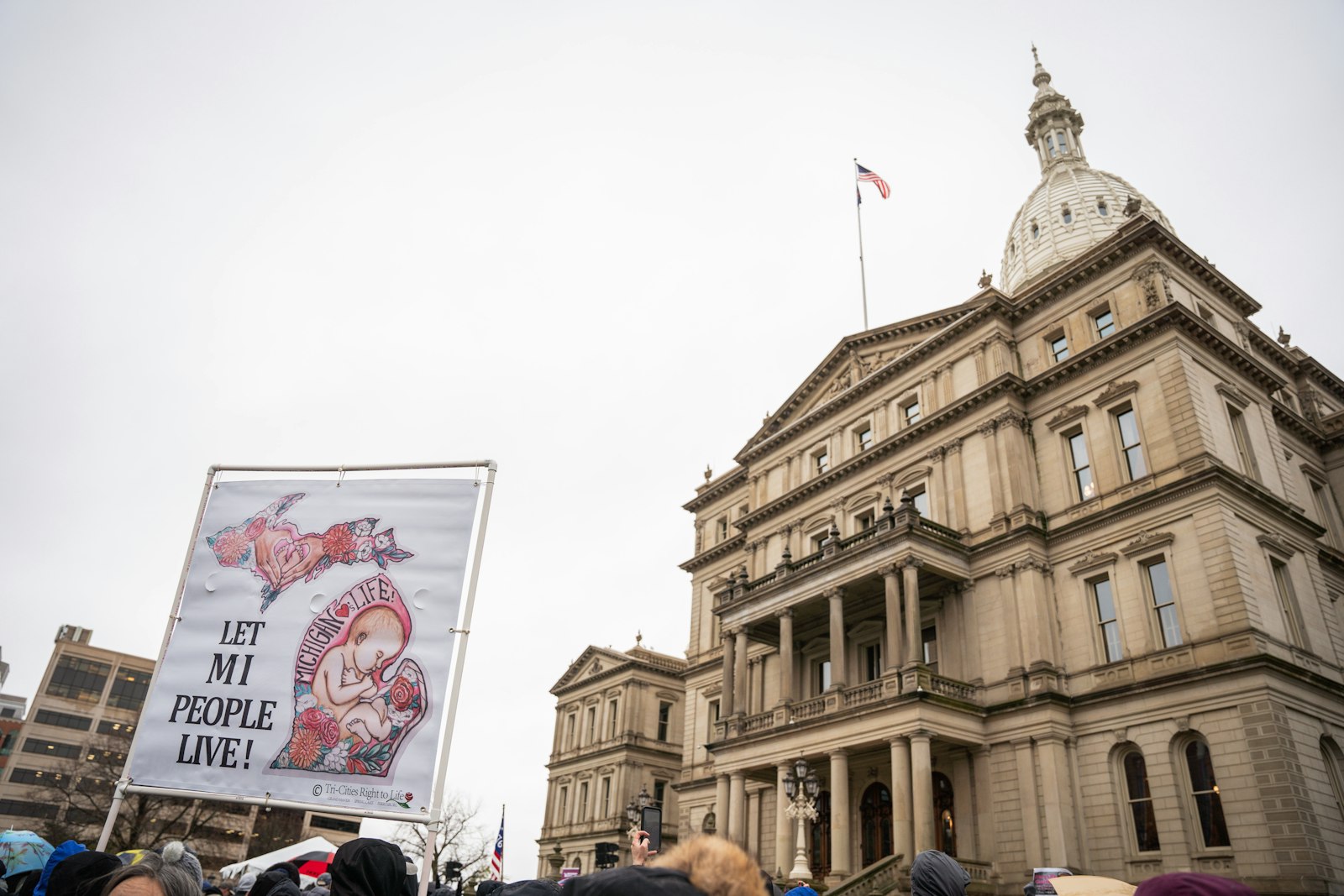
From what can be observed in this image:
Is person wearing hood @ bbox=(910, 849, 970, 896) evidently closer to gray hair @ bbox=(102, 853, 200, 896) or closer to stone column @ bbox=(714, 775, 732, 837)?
gray hair @ bbox=(102, 853, 200, 896)

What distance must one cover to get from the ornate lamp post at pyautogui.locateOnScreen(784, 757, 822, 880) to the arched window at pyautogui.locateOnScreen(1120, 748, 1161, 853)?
8612 millimetres

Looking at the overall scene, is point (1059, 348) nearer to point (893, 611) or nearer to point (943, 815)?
point (893, 611)

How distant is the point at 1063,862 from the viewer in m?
23.1

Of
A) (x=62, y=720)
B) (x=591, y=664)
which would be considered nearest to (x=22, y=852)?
(x=591, y=664)

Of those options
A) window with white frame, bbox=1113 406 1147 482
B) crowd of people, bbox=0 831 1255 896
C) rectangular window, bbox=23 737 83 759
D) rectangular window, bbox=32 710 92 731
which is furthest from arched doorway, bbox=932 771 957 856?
rectangular window, bbox=32 710 92 731

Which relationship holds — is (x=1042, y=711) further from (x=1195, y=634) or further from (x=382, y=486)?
(x=382, y=486)

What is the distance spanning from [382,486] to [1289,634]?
2710cm

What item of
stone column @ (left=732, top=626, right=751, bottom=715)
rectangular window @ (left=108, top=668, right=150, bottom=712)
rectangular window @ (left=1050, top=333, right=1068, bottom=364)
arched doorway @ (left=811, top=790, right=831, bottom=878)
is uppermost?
rectangular window @ (left=1050, top=333, right=1068, bottom=364)

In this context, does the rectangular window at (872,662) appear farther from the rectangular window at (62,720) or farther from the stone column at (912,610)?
the rectangular window at (62,720)

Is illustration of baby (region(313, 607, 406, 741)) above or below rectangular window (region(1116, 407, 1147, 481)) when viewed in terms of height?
below

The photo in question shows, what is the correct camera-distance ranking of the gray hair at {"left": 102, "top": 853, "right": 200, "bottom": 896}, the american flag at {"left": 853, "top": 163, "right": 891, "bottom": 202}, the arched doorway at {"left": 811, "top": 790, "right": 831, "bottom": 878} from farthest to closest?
1. the american flag at {"left": 853, "top": 163, "right": 891, "bottom": 202}
2. the arched doorway at {"left": 811, "top": 790, "right": 831, "bottom": 878}
3. the gray hair at {"left": 102, "top": 853, "right": 200, "bottom": 896}

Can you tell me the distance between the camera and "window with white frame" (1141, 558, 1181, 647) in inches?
952

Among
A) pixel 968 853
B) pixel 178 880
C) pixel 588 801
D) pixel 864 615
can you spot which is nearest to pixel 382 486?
pixel 178 880

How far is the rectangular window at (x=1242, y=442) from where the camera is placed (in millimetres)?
26609
